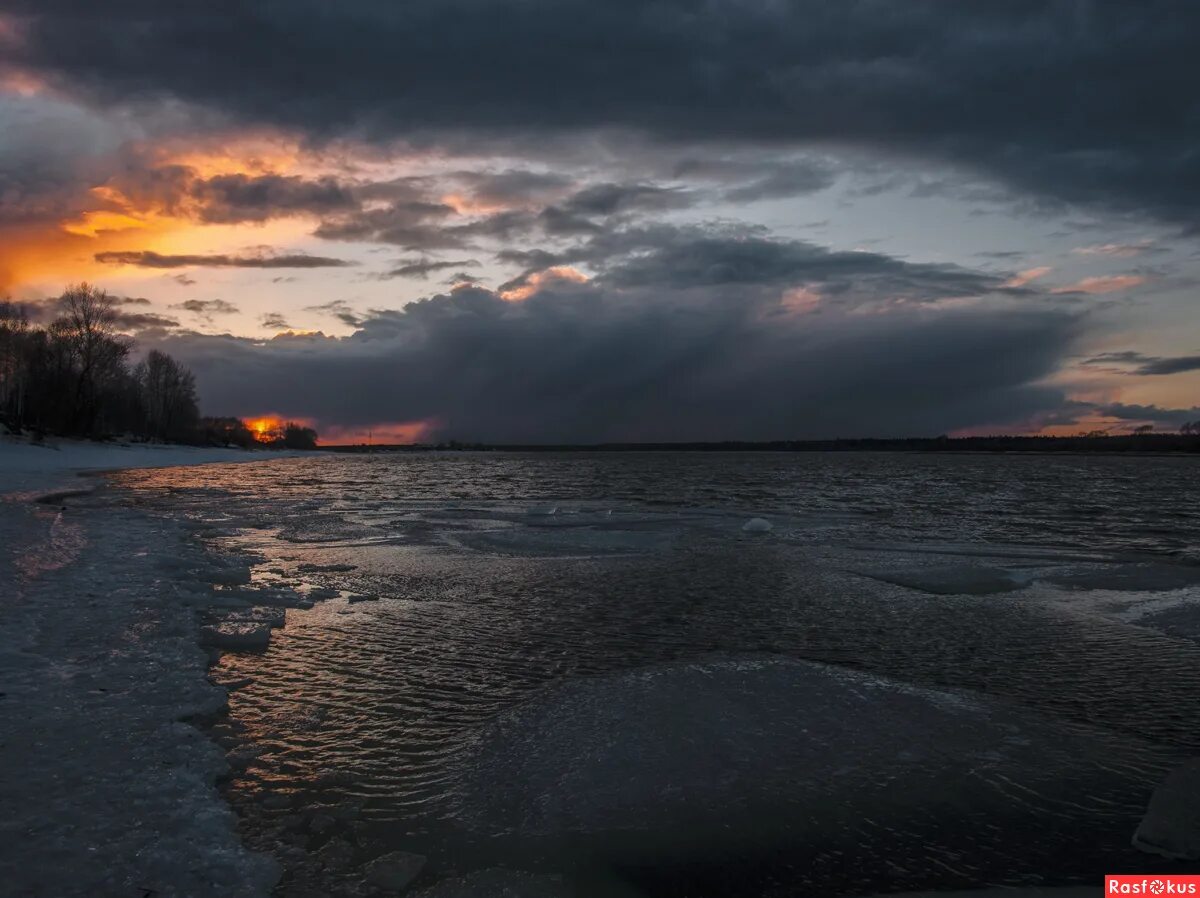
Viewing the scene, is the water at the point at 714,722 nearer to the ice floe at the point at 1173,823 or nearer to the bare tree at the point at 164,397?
the ice floe at the point at 1173,823

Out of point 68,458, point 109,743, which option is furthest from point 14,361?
point 109,743

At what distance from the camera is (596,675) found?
24.7ft

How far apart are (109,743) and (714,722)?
456 cm

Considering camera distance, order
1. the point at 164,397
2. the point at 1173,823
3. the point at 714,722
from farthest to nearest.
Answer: the point at 164,397, the point at 714,722, the point at 1173,823

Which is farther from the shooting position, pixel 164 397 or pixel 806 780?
pixel 164 397

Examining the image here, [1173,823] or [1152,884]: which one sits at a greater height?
[1173,823]

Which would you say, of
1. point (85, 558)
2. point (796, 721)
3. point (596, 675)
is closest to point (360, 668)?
point (596, 675)

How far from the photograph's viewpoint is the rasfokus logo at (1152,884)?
399 cm

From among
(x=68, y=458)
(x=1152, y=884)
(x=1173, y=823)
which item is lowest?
(x=1152, y=884)


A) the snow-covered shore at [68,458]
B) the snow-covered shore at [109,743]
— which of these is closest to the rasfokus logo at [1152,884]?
the snow-covered shore at [109,743]

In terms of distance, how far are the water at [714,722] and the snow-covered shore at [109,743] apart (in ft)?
1.04

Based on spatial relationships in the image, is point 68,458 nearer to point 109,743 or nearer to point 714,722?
point 109,743

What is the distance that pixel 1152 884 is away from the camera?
4.05 metres

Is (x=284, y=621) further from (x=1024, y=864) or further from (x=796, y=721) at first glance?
(x=1024, y=864)
